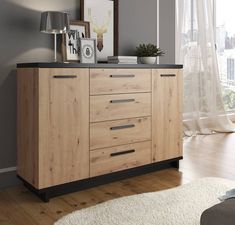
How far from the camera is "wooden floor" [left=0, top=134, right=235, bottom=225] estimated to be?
2.19 metres

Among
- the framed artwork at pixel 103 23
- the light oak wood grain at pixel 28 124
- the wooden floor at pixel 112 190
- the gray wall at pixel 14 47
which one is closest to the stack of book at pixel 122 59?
the framed artwork at pixel 103 23

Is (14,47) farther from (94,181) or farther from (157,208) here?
(157,208)

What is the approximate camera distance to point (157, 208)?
7.36 ft

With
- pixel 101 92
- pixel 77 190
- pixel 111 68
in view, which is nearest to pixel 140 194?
pixel 77 190

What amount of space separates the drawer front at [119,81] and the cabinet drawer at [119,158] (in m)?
0.45

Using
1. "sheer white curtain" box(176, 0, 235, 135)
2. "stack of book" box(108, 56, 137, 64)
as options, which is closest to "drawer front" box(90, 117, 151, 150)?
"stack of book" box(108, 56, 137, 64)

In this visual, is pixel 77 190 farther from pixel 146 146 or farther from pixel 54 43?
pixel 54 43

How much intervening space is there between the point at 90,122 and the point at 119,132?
0.29 metres

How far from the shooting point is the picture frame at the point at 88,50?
111 inches

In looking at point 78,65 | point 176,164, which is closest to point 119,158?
point 176,164

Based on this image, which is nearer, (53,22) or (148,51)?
(53,22)

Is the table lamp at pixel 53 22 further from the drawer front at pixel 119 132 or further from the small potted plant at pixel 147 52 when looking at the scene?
the small potted plant at pixel 147 52

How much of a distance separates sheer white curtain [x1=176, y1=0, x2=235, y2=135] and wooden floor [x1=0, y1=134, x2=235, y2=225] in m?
0.94

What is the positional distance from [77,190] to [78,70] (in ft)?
2.97
